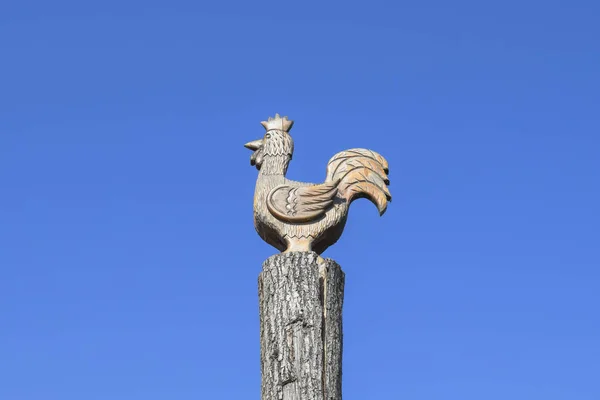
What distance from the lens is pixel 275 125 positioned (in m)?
6.47

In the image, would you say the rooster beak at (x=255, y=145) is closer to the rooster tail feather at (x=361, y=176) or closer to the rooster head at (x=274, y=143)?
the rooster head at (x=274, y=143)

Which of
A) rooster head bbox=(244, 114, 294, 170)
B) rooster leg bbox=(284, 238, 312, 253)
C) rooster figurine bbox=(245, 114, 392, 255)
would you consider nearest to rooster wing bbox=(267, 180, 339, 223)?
rooster figurine bbox=(245, 114, 392, 255)

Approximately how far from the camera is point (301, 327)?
5238 millimetres

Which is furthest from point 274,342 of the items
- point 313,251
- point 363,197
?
point 363,197

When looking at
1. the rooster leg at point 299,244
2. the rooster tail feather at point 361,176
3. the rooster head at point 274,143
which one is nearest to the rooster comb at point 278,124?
the rooster head at point 274,143

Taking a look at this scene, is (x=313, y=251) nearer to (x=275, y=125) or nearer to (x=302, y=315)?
(x=302, y=315)

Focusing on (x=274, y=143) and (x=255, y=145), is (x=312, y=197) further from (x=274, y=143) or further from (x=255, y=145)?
(x=255, y=145)

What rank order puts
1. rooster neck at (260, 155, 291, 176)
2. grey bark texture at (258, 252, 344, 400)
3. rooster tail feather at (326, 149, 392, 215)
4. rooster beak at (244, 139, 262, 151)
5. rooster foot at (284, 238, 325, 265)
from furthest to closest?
rooster beak at (244, 139, 262, 151)
rooster neck at (260, 155, 291, 176)
rooster tail feather at (326, 149, 392, 215)
rooster foot at (284, 238, 325, 265)
grey bark texture at (258, 252, 344, 400)

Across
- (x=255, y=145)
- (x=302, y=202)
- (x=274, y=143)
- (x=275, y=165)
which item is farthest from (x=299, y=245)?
(x=255, y=145)

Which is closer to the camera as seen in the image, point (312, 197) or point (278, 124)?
point (312, 197)

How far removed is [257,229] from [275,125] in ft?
2.98

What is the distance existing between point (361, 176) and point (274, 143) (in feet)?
2.34

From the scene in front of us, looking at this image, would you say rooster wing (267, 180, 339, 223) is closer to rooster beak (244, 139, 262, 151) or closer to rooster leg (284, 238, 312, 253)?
rooster leg (284, 238, 312, 253)

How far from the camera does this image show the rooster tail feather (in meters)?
5.93
